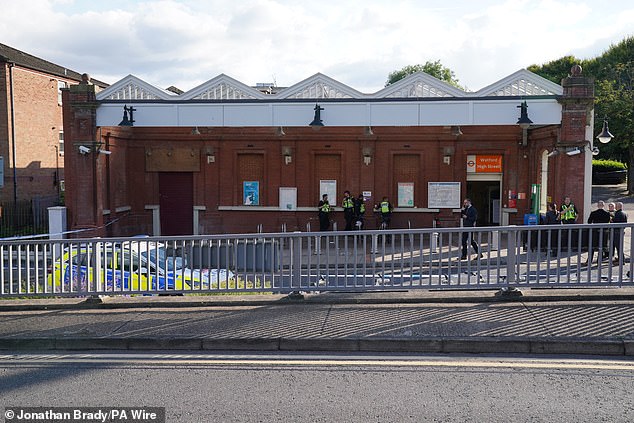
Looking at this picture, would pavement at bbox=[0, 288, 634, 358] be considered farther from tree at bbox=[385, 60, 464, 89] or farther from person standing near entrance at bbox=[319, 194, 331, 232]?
tree at bbox=[385, 60, 464, 89]

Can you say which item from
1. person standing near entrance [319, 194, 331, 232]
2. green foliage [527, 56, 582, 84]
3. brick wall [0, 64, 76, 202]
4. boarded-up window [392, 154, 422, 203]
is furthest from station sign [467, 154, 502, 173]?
green foliage [527, 56, 582, 84]

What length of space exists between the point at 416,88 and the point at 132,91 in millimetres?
9100

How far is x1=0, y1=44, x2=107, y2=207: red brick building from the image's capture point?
3169 centimetres

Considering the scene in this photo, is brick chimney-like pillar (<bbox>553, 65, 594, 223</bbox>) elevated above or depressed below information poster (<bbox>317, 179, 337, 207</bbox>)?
above

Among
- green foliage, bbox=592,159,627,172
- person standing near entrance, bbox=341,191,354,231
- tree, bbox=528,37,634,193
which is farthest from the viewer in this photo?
green foliage, bbox=592,159,627,172

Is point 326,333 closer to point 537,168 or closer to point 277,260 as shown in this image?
point 277,260

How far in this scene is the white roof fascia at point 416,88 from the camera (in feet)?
63.5

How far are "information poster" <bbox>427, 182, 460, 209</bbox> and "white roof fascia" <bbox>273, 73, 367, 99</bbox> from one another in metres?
6.03

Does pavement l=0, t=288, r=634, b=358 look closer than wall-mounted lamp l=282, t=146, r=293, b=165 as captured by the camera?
Yes

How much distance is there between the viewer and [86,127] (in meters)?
20.4

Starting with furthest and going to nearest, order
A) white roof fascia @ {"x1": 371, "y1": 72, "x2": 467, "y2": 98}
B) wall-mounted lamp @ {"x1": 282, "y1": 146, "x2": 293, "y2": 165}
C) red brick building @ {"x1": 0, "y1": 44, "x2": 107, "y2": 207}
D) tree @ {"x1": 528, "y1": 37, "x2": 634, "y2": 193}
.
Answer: tree @ {"x1": 528, "y1": 37, "x2": 634, "y2": 193}, red brick building @ {"x1": 0, "y1": 44, "x2": 107, "y2": 207}, wall-mounted lamp @ {"x1": 282, "y1": 146, "x2": 293, "y2": 165}, white roof fascia @ {"x1": 371, "y1": 72, "x2": 467, "y2": 98}

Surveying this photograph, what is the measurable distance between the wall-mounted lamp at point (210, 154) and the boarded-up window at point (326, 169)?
401cm

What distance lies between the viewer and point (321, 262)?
9.59m

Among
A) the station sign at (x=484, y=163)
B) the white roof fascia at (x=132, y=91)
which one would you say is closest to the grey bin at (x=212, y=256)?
the white roof fascia at (x=132, y=91)
